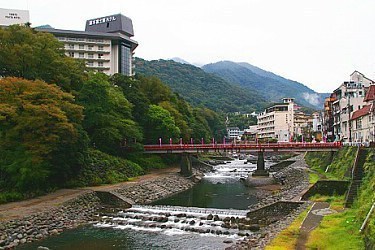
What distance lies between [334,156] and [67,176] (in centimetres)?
3203

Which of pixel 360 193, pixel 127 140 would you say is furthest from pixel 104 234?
pixel 127 140

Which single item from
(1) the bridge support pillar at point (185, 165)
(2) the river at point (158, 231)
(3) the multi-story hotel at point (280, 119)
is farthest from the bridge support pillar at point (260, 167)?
(3) the multi-story hotel at point (280, 119)

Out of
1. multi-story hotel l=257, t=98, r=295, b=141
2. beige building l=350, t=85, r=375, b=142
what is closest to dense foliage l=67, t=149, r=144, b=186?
beige building l=350, t=85, r=375, b=142

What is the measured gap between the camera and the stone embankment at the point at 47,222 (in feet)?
Result: 77.1

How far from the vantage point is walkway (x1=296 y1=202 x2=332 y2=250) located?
17656 millimetres

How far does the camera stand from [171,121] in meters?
60.0

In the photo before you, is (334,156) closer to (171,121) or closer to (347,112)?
(347,112)

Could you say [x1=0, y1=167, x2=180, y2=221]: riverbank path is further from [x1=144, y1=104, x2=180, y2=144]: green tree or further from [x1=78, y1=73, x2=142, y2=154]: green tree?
[x1=144, y1=104, x2=180, y2=144]: green tree

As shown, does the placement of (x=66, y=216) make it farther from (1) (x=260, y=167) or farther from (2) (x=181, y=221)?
(1) (x=260, y=167)

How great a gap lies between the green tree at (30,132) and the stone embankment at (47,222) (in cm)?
478

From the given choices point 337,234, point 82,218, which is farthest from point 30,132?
point 337,234

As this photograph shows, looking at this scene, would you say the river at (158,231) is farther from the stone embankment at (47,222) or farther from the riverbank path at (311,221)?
the riverbank path at (311,221)

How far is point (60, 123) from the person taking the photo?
3331 centimetres

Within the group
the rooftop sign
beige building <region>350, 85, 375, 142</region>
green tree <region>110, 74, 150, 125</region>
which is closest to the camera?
beige building <region>350, 85, 375, 142</region>
